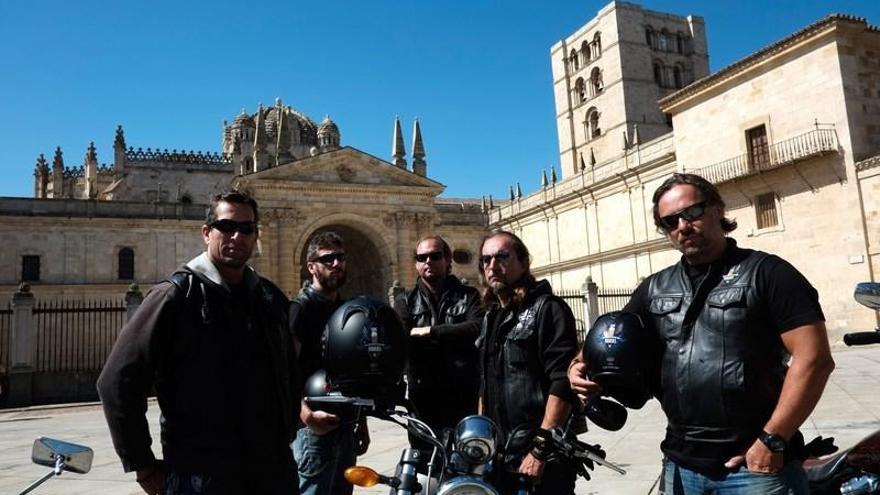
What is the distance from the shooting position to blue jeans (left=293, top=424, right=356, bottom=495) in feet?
12.0

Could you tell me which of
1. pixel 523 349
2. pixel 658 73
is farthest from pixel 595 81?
pixel 523 349

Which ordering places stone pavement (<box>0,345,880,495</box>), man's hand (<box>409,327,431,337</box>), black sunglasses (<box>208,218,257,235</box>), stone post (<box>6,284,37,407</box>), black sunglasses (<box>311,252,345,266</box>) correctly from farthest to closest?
1. stone post (<box>6,284,37,407</box>)
2. stone pavement (<box>0,345,880,495</box>)
3. black sunglasses (<box>311,252,345,266</box>)
4. man's hand (<box>409,327,431,337</box>)
5. black sunglasses (<box>208,218,257,235</box>)

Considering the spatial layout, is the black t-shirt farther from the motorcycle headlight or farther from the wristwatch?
the motorcycle headlight

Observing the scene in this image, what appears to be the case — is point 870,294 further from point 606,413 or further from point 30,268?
point 30,268

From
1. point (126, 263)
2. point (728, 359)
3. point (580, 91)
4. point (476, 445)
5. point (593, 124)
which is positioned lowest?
point (476, 445)

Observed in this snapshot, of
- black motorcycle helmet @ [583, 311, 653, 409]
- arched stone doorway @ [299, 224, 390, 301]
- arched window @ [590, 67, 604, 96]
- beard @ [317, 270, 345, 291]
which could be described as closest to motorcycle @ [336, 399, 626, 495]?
black motorcycle helmet @ [583, 311, 653, 409]

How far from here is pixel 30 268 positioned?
31797 mm

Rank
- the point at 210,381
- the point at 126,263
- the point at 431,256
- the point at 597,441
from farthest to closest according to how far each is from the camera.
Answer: the point at 126,263
the point at 597,441
the point at 431,256
the point at 210,381

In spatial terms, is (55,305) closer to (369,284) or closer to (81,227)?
(81,227)

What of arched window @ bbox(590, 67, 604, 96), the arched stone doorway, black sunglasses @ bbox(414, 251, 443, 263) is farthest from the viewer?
arched window @ bbox(590, 67, 604, 96)

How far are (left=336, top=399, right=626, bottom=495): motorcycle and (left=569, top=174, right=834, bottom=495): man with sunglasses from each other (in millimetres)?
261

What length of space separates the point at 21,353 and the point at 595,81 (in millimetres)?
44114

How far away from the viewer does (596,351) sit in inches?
98.0

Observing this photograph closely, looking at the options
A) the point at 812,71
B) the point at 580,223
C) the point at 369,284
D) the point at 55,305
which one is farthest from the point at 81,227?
the point at 812,71
